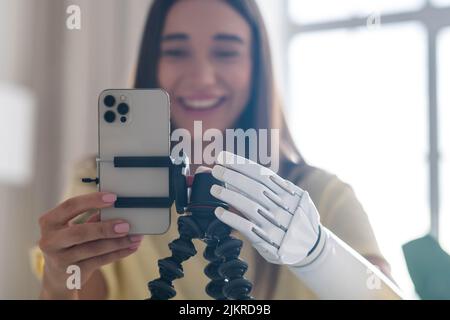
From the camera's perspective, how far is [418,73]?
3.40 feet

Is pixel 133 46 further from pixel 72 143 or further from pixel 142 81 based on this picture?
pixel 72 143

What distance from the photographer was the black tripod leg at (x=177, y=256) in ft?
2.68

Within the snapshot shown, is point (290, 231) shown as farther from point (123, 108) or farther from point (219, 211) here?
point (123, 108)

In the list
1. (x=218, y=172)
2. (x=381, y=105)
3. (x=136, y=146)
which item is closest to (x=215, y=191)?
(x=218, y=172)

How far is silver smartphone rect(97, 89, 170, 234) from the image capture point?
86 centimetres

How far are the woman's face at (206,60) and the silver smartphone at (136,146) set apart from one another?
0.53 feet

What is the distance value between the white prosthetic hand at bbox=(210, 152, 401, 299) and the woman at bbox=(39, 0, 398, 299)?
0.35ft

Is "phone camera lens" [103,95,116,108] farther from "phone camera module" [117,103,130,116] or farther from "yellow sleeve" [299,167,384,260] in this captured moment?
"yellow sleeve" [299,167,384,260]

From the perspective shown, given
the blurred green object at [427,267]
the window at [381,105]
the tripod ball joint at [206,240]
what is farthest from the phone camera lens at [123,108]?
the blurred green object at [427,267]

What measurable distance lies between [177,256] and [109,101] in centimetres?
25

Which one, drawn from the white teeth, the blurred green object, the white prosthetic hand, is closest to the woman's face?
the white teeth

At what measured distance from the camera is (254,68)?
1045mm

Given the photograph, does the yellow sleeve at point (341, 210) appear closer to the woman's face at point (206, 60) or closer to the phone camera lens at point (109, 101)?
the woman's face at point (206, 60)
